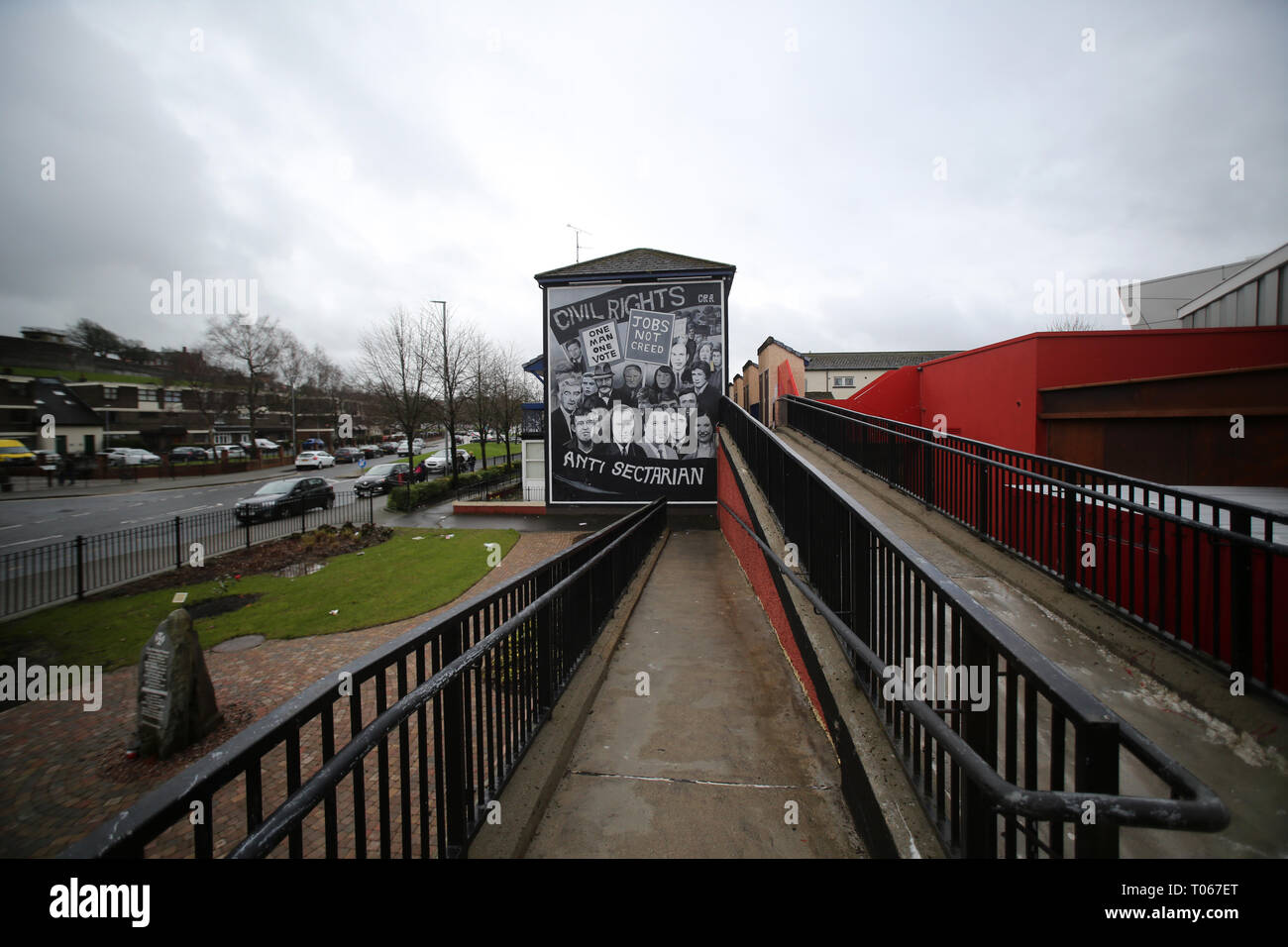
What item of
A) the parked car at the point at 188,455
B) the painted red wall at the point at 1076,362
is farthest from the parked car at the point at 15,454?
the painted red wall at the point at 1076,362

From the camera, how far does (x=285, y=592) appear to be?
1142 cm

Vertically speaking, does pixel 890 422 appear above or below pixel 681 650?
above

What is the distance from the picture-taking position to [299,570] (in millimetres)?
13672

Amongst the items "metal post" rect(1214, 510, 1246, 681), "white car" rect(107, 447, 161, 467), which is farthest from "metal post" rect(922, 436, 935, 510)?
"white car" rect(107, 447, 161, 467)

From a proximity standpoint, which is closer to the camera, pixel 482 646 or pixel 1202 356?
pixel 482 646

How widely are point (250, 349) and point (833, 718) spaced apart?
178ft

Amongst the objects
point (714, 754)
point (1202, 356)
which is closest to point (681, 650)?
point (714, 754)

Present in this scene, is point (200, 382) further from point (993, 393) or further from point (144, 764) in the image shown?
point (993, 393)

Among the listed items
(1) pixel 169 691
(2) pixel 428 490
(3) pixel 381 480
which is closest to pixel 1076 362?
(1) pixel 169 691

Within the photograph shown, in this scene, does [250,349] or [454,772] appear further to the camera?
[250,349]

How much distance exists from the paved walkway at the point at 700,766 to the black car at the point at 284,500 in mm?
19338

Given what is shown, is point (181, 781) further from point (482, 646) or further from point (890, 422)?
point (890, 422)

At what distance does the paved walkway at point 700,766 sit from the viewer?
2.60 m

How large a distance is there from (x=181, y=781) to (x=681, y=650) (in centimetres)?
433
